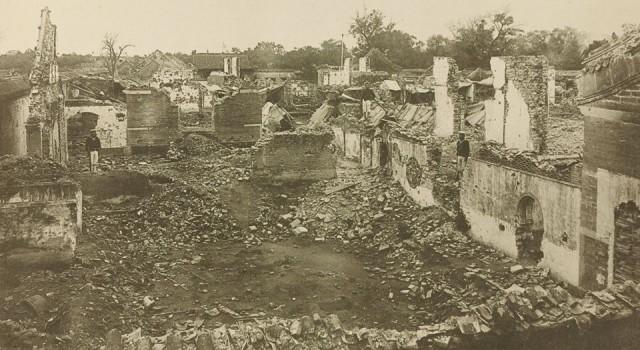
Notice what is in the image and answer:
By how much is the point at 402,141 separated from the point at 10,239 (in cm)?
1109

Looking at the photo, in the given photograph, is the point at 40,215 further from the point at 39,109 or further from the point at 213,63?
the point at 213,63

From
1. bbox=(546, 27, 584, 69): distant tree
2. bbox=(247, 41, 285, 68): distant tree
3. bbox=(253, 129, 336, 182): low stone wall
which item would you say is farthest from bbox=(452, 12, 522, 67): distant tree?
bbox=(253, 129, 336, 182): low stone wall

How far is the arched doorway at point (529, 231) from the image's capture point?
12.8 meters

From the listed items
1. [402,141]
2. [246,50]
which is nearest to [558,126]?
[402,141]

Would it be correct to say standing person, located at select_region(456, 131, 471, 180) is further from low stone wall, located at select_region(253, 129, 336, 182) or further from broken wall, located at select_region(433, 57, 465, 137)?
broken wall, located at select_region(433, 57, 465, 137)

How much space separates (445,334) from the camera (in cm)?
665

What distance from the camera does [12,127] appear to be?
22141mm

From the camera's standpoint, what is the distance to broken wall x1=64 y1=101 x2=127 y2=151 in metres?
25.9

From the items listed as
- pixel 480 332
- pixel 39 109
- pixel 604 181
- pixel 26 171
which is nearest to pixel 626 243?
pixel 604 181

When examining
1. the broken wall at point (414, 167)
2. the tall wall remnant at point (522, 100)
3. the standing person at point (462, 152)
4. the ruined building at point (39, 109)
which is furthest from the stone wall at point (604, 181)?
the ruined building at point (39, 109)

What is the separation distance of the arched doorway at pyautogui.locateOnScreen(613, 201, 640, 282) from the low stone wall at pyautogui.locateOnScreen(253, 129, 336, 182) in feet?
34.4

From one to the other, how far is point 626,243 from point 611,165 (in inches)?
51.9

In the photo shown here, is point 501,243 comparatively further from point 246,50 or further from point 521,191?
point 246,50

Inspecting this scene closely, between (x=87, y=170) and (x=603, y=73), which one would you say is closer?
(x=603, y=73)
